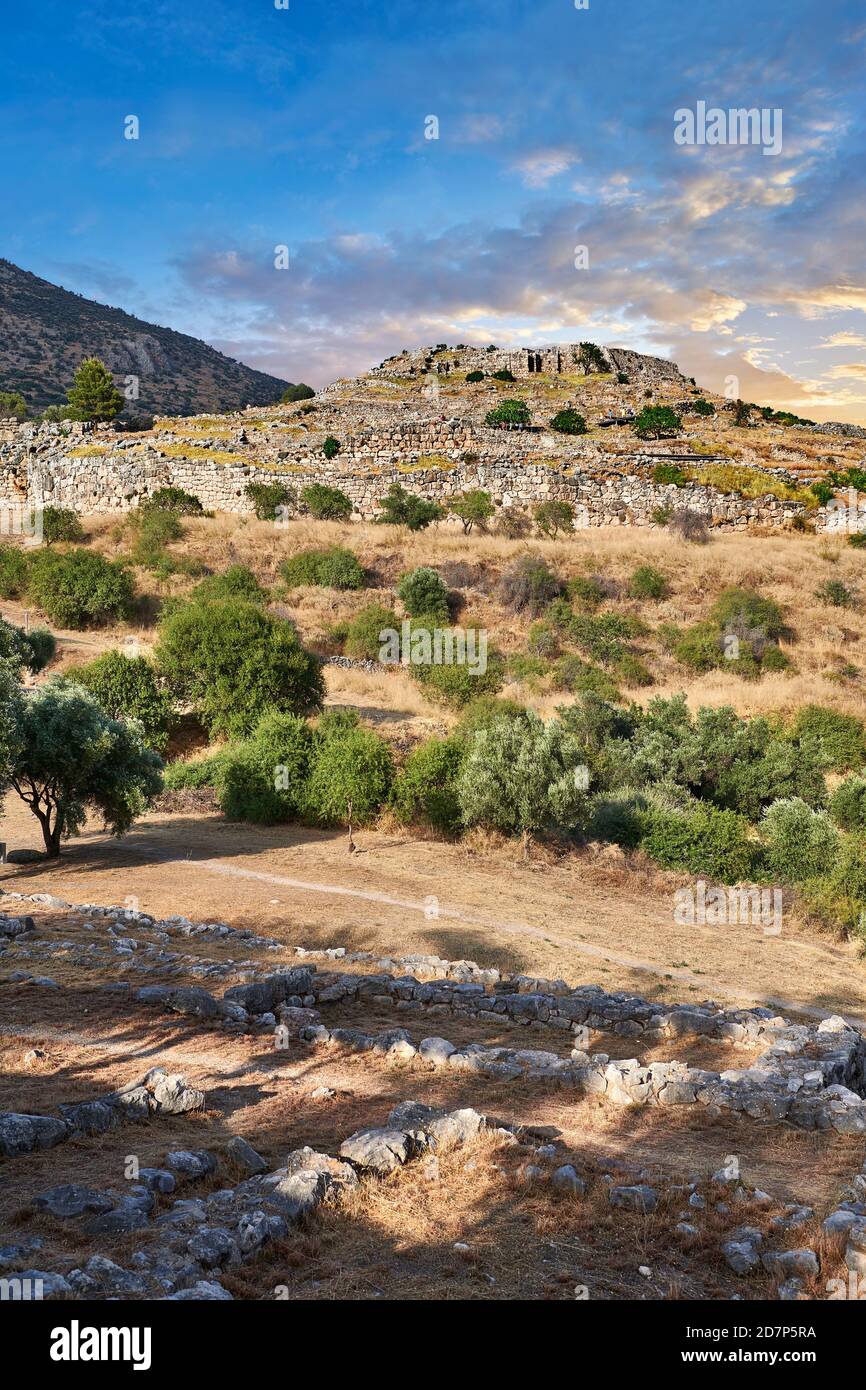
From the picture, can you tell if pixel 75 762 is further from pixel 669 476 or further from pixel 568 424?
pixel 568 424

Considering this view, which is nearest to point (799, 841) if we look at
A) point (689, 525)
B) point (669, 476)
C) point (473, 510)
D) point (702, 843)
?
point (702, 843)

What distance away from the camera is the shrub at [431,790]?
1962 cm

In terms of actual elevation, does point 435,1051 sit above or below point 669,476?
below

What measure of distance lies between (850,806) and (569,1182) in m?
15.5

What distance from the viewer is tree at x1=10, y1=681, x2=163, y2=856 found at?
52.3 ft

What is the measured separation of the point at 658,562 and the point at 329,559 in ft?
46.6

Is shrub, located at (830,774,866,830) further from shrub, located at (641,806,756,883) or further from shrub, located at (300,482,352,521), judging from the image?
shrub, located at (300,482,352,521)

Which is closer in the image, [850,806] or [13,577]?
[850,806]

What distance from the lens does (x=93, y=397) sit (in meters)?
65.1

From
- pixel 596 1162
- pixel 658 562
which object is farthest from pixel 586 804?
pixel 658 562

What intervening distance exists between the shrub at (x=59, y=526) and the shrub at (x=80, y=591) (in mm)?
6765

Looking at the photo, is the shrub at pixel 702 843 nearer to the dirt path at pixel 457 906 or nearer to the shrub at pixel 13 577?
the dirt path at pixel 457 906

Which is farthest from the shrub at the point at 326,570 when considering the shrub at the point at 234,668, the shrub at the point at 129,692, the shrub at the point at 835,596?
the shrub at the point at 835,596

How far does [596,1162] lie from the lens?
6.48m
